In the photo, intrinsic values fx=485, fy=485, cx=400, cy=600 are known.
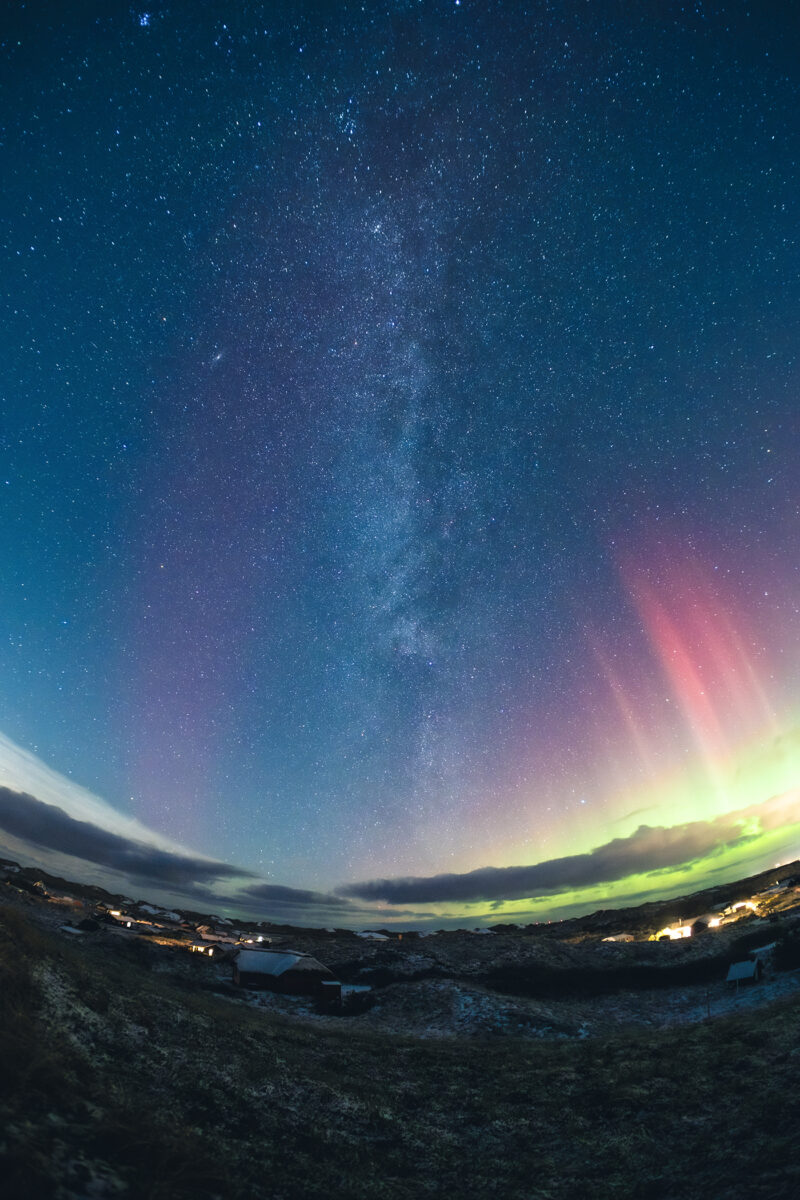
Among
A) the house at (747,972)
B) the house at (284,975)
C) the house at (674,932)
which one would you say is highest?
the house at (747,972)

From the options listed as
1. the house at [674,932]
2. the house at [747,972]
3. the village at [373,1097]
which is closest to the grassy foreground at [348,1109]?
the village at [373,1097]

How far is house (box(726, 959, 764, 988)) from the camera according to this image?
3094 cm

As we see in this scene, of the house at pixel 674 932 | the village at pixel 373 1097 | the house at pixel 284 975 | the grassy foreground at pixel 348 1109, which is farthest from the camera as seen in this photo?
the house at pixel 674 932

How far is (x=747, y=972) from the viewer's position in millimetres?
30891

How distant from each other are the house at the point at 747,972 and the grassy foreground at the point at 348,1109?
14.4 meters

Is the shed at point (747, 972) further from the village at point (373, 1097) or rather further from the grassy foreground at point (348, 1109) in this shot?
the grassy foreground at point (348, 1109)

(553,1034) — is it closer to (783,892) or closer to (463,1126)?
(463,1126)

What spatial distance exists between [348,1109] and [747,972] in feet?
102

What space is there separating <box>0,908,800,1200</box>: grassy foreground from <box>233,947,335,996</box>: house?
19191 mm

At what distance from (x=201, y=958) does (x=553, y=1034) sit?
3000 centimetres

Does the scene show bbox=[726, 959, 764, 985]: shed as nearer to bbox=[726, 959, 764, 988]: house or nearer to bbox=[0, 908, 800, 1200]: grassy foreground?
bbox=[726, 959, 764, 988]: house

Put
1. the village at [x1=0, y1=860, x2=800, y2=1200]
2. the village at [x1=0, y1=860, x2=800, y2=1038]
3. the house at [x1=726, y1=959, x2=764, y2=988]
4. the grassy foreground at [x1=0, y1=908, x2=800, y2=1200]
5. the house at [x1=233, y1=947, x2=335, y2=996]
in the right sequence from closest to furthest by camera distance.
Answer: the grassy foreground at [x1=0, y1=908, x2=800, y2=1200], the village at [x1=0, y1=860, x2=800, y2=1200], the village at [x1=0, y1=860, x2=800, y2=1038], the house at [x1=726, y1=959, x2=764, y2=988], the house at [x1=233, y1=947, x2=335, y2=996]

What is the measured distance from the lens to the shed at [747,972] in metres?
30.9

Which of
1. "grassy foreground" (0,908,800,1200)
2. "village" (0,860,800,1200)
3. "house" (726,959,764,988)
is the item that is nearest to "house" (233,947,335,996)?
"village" (0,860,800,1200)
